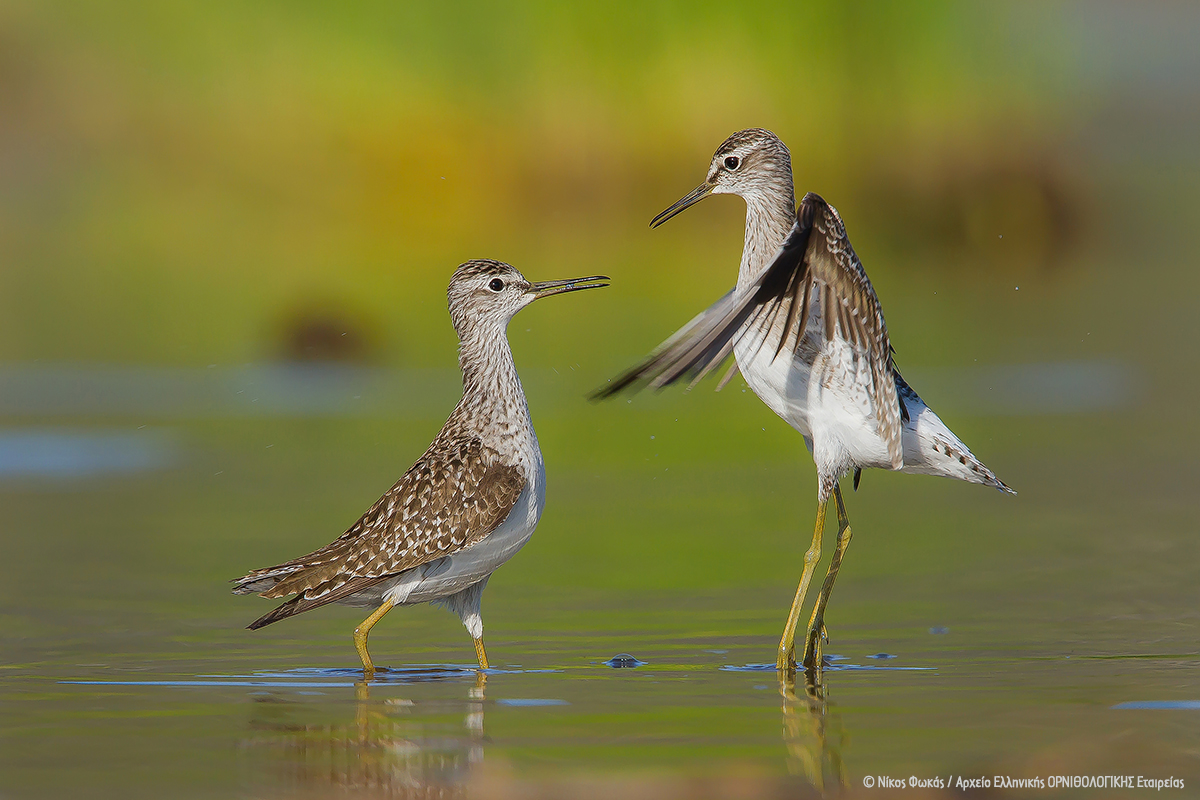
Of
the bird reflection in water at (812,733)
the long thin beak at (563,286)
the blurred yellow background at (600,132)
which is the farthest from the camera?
the blurred yellow background at (600,132)

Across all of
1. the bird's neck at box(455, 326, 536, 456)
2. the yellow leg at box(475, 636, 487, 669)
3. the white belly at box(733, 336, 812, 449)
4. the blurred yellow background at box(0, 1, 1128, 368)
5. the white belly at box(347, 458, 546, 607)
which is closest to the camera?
the yellow leg at box(475, 636, 487, 669)

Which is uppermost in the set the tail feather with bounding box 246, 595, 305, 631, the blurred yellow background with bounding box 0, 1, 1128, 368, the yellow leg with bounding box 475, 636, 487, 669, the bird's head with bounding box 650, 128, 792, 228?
the blurred yellow background with bounding box 0, 1, 1128, 368

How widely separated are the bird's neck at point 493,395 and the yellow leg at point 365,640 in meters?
0.92

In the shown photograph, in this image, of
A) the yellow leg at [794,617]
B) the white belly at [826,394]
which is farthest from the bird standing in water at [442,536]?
the yellow leg at [794,617]

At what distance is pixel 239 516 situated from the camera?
11.2 metres

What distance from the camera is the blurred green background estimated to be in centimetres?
694

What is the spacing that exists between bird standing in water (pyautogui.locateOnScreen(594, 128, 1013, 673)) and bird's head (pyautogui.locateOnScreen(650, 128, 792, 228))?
329 millimetres

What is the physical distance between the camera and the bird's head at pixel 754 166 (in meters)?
8.97

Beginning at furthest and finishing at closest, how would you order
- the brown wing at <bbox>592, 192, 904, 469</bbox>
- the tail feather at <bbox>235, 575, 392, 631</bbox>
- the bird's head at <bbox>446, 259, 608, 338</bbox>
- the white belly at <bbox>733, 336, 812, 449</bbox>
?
the bird's head at <bbox>446, 259, 608, 338</bbox>
the white belly at <bbox>733, 336, 812, 449</bbox>
the tail feather at <bbox>235, 575, 392, 631</bbox>
the brown wing at <bbox>592, 192, 904, 469</bbox>

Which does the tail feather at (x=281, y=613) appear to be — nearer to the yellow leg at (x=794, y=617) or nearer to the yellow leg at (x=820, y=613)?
the yellow leg at (x=794, y=617)

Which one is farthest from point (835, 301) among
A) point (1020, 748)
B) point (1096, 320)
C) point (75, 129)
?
point (75, 129)

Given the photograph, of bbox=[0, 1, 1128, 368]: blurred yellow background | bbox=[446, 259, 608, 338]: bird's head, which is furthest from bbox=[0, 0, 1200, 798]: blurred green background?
bbox=[446, 259, 608, 338]: bird's head

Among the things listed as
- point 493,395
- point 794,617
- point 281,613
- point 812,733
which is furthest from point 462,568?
point 812,733

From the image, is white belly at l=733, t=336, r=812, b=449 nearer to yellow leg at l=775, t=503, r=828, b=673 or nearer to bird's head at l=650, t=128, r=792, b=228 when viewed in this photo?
yellow leg at l=775, t=503, r=828, b=673
